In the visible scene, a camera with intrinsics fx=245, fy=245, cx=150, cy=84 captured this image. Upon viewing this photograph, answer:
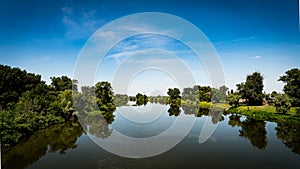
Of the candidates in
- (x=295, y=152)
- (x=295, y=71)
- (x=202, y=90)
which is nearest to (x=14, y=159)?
(x=295, y=152)

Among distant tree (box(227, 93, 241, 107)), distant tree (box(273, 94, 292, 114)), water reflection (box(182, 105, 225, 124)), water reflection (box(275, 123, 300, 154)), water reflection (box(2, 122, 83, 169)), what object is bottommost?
water reflection (box(2, 122, 83, 169))

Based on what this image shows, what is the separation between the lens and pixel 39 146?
10414 millimetres

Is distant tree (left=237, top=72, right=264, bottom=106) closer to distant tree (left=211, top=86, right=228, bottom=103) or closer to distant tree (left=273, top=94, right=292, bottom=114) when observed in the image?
distant tree (left=211, top=86, right=228, bottom=103)

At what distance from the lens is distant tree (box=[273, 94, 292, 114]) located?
16391 millimetres

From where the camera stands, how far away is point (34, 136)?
12328 mm

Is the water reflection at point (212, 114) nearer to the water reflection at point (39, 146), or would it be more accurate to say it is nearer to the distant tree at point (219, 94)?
the distant tree at point (219, 94)

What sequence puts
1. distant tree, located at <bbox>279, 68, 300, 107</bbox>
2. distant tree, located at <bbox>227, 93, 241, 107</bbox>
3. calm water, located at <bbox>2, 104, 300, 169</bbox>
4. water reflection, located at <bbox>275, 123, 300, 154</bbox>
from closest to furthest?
calm water, located at <bbox>2, 104, 300, 169</bbox>, water reflection, located at <bbox>275, 123, 300, 154</bbox>, distant tree, located at <bbox>279, 68, 300, 107</bbox>, distant tree, located at <bbox>227, 93, 241, 107</bbox>

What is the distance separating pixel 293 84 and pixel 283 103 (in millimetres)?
5444

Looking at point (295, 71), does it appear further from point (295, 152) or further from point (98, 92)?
point (98, 92)

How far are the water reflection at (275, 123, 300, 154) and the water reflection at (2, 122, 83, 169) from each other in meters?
8.77

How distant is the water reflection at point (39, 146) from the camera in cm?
832

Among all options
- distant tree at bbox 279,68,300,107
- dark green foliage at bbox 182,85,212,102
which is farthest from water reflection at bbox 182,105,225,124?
dark green foliage at bbox 182,85,212,102

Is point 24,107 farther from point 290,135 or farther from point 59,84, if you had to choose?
point 290,135

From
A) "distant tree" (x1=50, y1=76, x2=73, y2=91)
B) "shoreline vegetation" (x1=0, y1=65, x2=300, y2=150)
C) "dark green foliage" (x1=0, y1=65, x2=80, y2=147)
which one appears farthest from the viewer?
"distant tree" (x1=50, y1=76, x2=73, y2=91)
